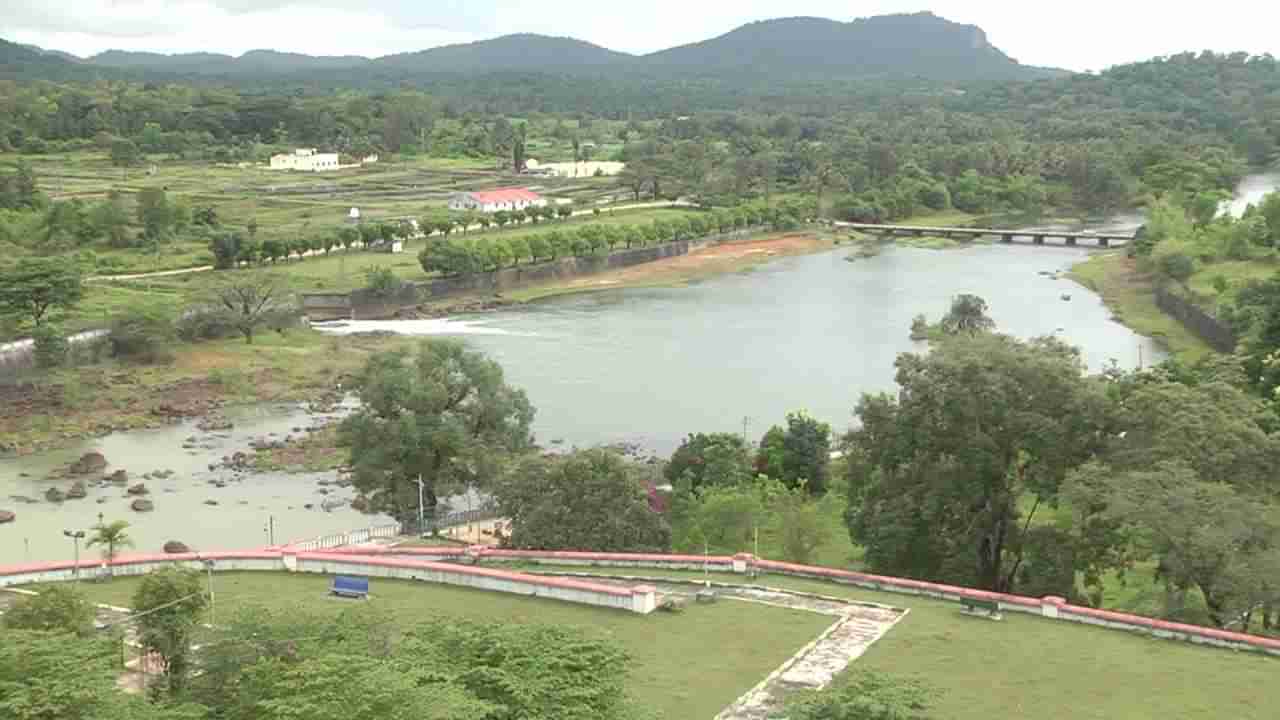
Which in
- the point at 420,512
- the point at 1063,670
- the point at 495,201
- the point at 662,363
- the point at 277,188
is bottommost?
the point at 662,363

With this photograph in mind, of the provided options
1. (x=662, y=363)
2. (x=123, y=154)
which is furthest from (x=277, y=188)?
(x=662, y=363)

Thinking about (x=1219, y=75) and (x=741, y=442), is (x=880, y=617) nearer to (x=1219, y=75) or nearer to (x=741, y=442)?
(x=741, y=442)

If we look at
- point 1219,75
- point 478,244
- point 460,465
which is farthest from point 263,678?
point 1219,75

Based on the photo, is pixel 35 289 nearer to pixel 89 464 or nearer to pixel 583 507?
pixel 89 464

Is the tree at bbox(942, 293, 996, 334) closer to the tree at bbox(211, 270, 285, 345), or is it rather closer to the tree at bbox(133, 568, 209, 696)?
the tree at bbox(211, 270, 285, 345)

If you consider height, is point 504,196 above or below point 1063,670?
below

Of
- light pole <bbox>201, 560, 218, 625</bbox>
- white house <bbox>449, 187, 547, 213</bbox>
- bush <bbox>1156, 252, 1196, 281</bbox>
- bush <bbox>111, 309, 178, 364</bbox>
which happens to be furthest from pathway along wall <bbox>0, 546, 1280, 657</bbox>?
white house <bbox>449, 187, 547, 213</bbox>

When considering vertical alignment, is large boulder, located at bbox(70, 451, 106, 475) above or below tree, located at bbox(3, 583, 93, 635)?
below
